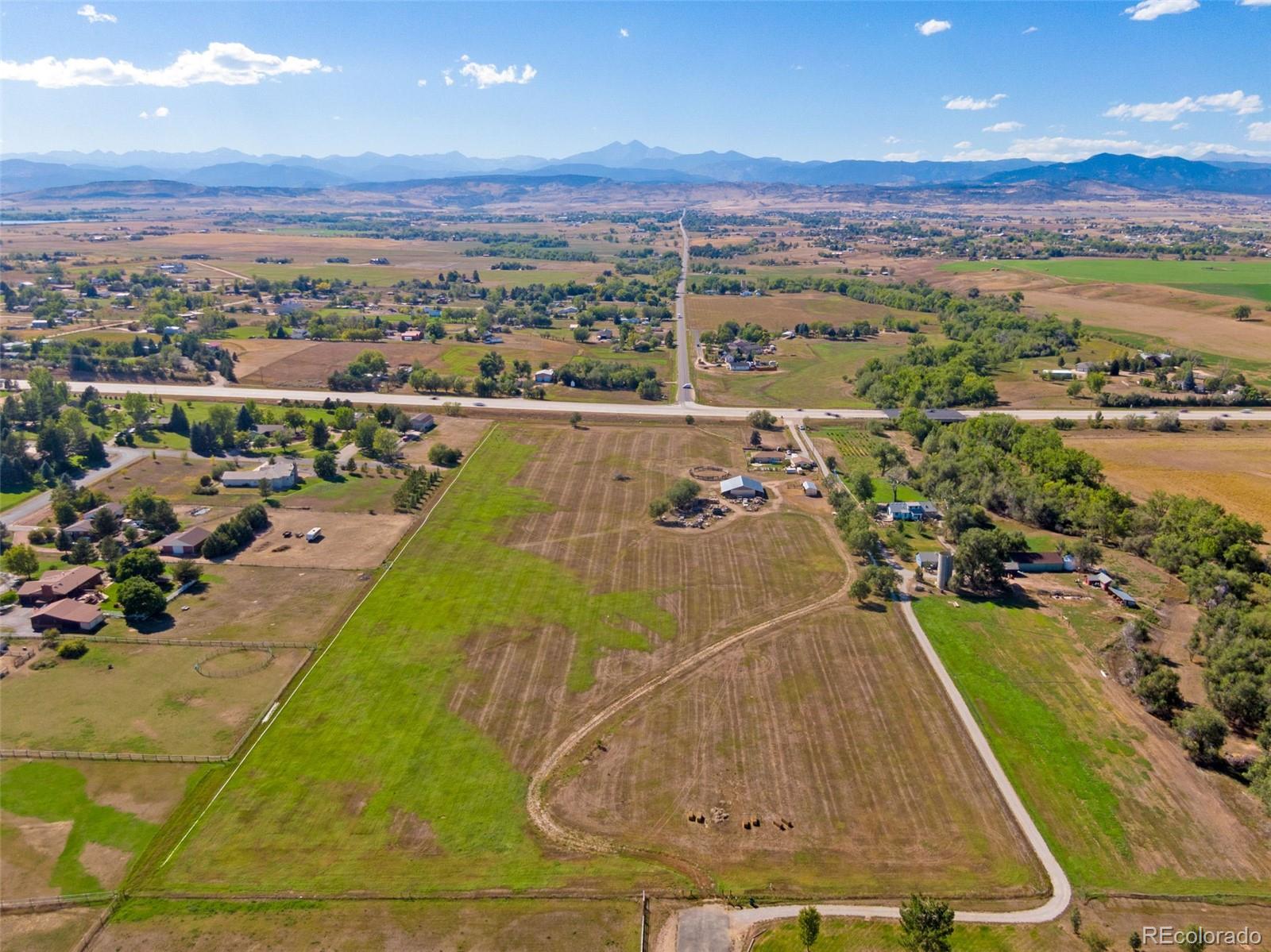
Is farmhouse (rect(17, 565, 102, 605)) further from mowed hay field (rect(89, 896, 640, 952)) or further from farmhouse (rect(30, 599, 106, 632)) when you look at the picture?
mowed hay field (rect(89, 896, 640, 952))

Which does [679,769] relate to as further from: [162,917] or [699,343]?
[699,343]

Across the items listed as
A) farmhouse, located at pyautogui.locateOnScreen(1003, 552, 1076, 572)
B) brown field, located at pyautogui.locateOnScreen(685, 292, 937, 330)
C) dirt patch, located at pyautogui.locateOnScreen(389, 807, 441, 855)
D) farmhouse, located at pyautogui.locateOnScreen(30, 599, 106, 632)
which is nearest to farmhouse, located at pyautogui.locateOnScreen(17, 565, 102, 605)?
farmhouse, located at pyautogui.locateOnScreen(30, 599, 106, 632)

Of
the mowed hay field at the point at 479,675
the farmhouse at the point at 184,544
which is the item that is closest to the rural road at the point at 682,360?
the mowed hay field at the point at 479,675

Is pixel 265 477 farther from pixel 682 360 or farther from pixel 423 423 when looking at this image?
pixel 682 360

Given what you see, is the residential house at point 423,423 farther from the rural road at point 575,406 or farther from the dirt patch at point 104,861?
the dirt patch at point 104,861

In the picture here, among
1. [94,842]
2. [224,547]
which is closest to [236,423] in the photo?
[224,547]

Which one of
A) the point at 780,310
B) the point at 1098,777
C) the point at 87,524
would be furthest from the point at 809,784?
the point at 780,310
